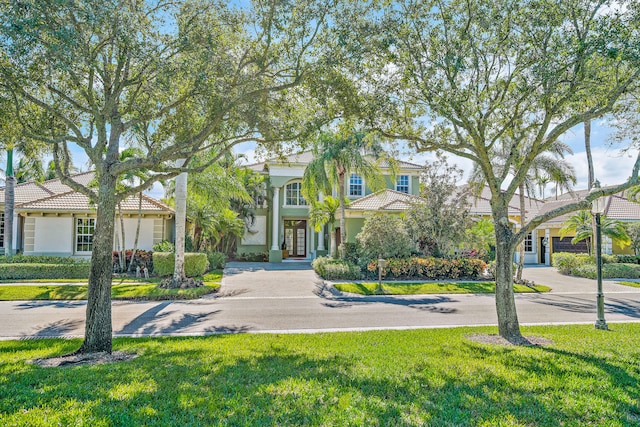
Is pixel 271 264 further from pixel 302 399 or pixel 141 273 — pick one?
pixel 302 399

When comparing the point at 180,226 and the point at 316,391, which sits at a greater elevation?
the point at 180,226

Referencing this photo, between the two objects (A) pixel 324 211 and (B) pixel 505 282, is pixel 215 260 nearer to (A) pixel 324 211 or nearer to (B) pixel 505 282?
(A) pixel 324 211

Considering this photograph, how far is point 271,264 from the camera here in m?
26.9

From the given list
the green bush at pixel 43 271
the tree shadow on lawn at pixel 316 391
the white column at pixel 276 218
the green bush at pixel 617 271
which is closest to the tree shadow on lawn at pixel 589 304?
the green bush at pixel 617 271

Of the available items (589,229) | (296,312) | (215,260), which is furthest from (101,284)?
(589,229)

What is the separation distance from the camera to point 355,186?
30.0m

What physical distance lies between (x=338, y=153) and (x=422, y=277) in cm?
769

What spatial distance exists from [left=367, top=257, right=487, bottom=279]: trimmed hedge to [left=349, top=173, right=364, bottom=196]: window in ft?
34.4

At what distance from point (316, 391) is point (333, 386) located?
313 mm

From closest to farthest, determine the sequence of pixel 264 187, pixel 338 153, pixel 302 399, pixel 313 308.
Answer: pixel 302 399 → pixel 313 308 → pixel 338 153 → pixel 264 187

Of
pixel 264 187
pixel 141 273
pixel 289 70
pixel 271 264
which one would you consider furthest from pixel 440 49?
pixel 264 187

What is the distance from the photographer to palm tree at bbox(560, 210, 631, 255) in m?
22.6

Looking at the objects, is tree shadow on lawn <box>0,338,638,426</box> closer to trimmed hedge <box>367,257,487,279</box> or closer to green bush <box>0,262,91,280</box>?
trimmed hedge <box>367,257,487,279</box>

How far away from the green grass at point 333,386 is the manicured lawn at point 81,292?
269 inches
